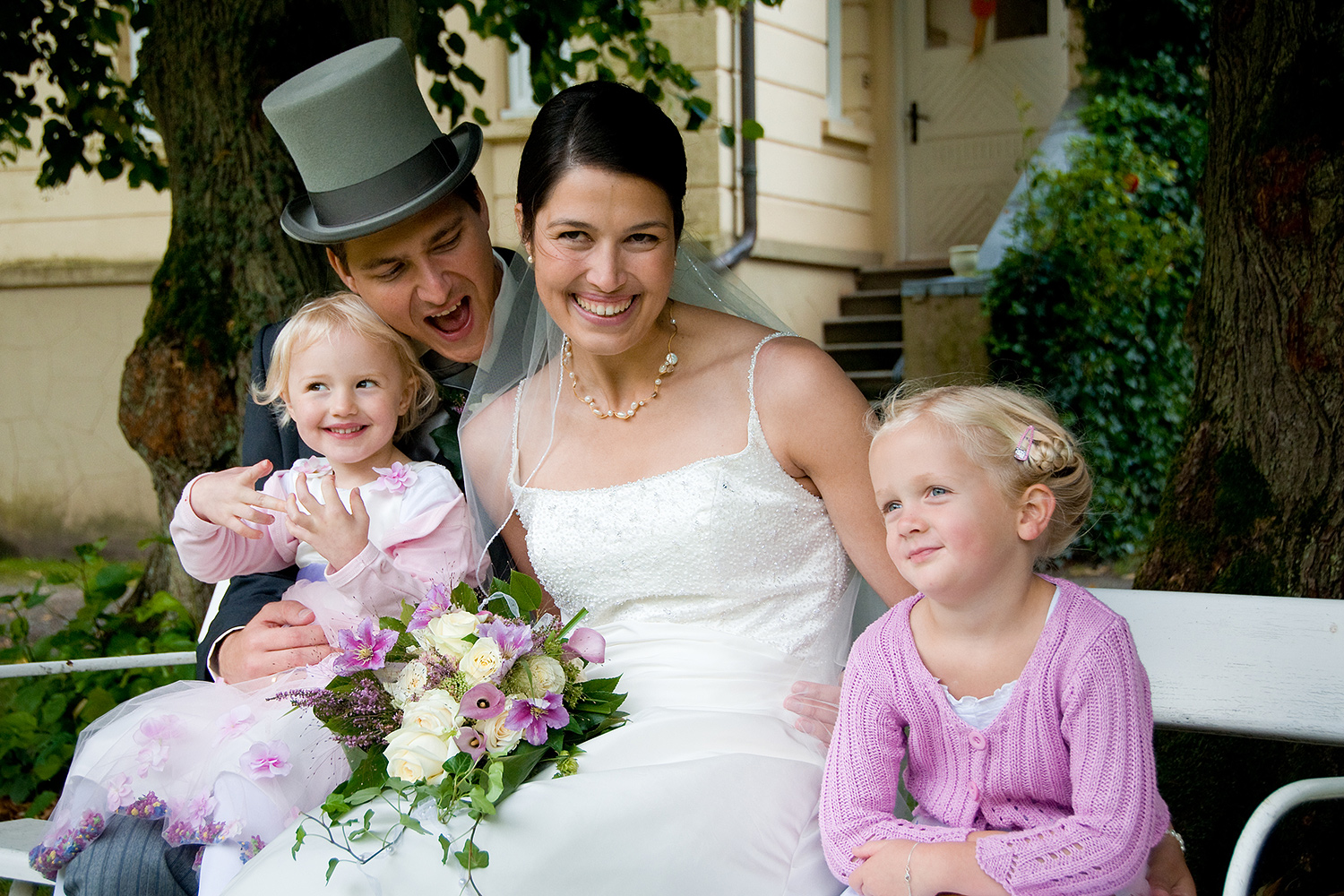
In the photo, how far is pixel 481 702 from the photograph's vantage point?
6.16 ft

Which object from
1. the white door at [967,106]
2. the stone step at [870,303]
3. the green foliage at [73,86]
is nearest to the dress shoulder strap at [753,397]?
the green foliage at [73,86]

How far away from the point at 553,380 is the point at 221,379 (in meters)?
1.56

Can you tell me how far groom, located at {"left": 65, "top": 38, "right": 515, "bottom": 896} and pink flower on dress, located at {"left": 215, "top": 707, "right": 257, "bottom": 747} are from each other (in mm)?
323

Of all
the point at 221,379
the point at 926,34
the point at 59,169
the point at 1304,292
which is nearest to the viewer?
the point at 1304,292

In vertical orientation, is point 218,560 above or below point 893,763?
above

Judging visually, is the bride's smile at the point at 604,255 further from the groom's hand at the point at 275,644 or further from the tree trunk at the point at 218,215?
the tree trunk at the point at 218,215

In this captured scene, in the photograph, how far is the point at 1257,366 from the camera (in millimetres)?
3043

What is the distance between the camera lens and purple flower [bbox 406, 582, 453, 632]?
6.83 feet

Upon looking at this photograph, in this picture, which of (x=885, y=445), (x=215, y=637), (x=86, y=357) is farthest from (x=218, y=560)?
(x=86, y=357)

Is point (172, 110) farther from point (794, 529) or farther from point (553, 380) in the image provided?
point (794, 529)

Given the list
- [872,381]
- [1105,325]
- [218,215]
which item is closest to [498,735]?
[218,215]

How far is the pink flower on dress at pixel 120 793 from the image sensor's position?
216 cm

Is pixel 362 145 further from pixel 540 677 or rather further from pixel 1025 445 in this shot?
pixel 1025 445

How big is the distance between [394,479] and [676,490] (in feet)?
2.24
